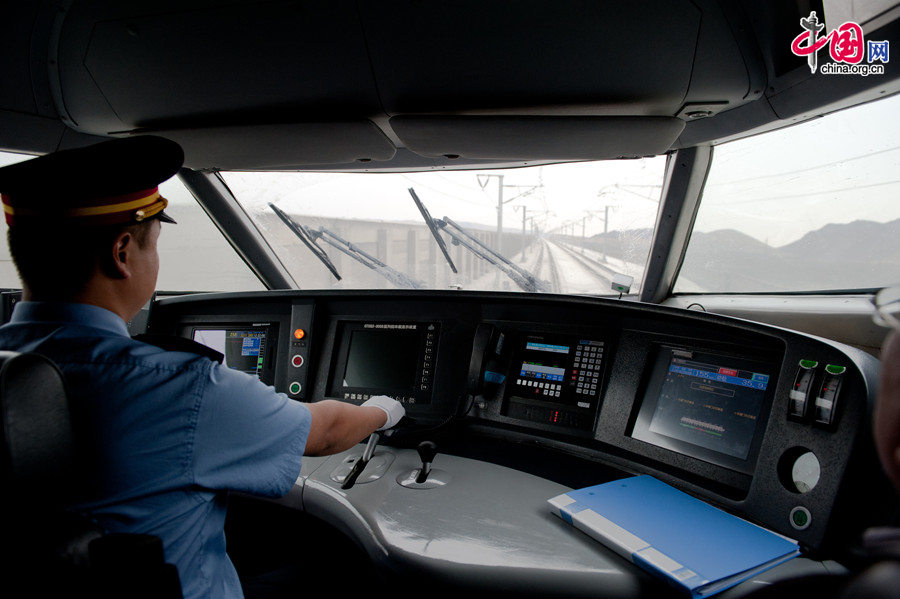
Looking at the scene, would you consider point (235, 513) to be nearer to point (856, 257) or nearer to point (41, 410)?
point (41, 410)

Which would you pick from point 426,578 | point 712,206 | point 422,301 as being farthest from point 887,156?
point 426,578

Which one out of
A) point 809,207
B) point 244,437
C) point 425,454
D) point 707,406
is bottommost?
point 425,454

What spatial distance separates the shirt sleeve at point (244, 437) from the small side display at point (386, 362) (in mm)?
998

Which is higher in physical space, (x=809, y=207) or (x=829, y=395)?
(x=809, y=207)

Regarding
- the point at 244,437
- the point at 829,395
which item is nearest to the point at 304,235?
the point at 244,437

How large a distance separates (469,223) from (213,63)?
1350mm

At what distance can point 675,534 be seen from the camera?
1107 mm

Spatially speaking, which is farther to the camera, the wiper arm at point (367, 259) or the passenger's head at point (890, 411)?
the wiper arm at point (367, 259)

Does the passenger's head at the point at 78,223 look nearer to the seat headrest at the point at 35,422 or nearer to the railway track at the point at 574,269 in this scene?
the seat headrest at the point at 35,422

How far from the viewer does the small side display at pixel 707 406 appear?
1.28 metres

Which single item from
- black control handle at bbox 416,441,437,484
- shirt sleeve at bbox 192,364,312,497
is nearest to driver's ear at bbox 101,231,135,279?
shirt sleeve at bbox 192,364,312,497

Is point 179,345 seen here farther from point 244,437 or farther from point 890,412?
point 890,412

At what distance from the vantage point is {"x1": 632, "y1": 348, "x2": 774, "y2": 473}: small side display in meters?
1.28

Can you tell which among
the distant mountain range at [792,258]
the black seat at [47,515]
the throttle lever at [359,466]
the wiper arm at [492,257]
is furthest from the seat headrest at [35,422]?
the distant mountain range at [792,258]
